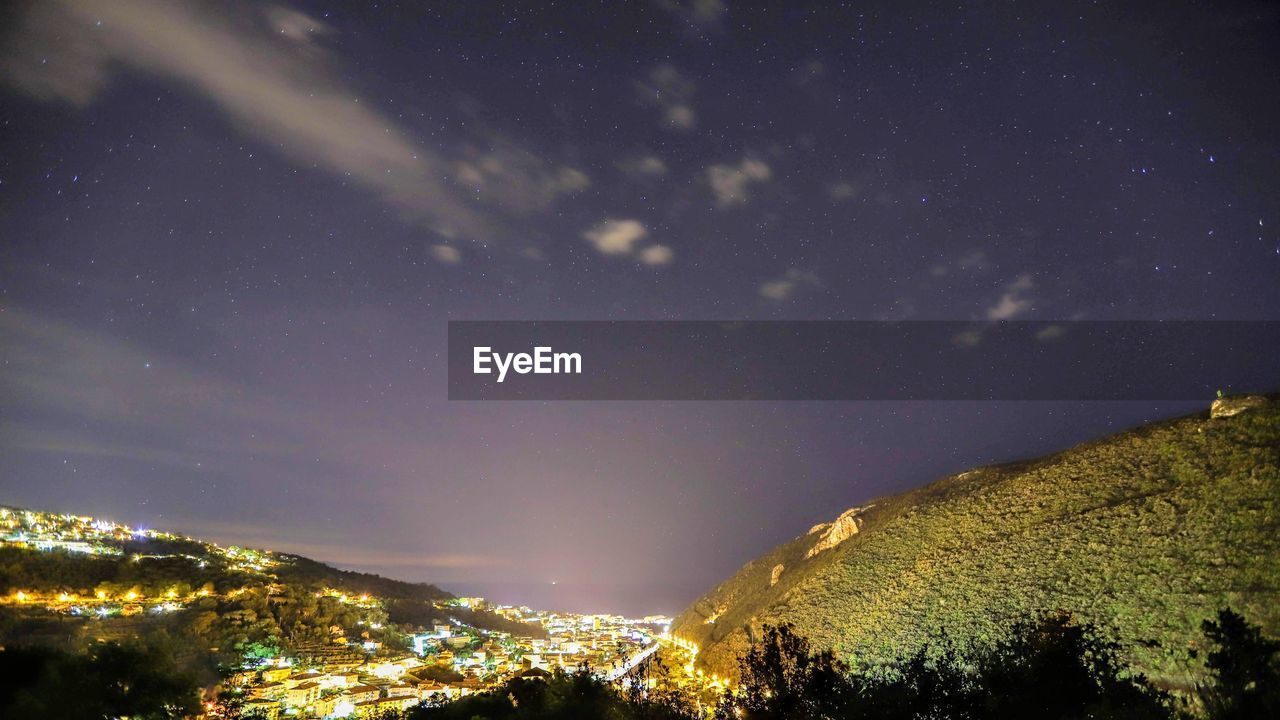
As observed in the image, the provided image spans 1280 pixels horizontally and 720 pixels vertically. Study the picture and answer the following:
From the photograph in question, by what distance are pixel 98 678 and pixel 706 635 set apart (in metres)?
52.4

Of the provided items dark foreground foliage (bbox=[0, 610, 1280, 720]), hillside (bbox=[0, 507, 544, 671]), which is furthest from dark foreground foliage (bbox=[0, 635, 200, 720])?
hillside (bbox=[0, 507, 544, 671])

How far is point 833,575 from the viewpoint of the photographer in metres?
46.6

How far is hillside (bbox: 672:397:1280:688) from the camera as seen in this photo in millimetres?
23719

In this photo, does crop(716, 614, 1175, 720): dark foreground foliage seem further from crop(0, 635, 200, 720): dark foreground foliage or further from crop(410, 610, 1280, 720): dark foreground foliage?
crop(0, 635, 200, 720): dark foreground foliage

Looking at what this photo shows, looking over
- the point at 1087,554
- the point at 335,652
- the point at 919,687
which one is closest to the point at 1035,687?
the point at 919,687

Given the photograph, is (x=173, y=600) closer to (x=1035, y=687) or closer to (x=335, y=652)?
(x=335, y=652)

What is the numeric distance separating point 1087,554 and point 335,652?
55869mm

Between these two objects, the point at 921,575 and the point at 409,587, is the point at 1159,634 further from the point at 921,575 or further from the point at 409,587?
the point at 409,587

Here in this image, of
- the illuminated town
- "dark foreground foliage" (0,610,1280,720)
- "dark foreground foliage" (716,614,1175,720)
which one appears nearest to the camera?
"dark foreground foliage" (0,610,1280,720)

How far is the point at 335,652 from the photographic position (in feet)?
177

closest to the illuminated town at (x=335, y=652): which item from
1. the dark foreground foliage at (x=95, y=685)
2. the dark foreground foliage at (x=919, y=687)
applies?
the dark foreground foliage at (x=95, y=685)

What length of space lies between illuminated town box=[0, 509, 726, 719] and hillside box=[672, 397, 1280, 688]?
1100 cm

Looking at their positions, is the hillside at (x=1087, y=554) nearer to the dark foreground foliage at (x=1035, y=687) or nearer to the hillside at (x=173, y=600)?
the dark foreground foliage at (x=1035, y=687)

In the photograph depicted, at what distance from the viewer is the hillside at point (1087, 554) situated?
23719 mm
